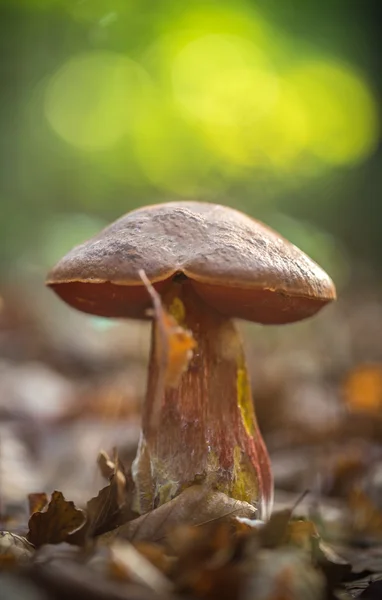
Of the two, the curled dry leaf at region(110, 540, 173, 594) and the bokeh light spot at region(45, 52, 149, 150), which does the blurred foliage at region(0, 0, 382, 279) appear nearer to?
the bokeh light spot at region(45, 52, 149, 150)

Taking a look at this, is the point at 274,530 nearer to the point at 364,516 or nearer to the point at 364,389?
the point at 364,516

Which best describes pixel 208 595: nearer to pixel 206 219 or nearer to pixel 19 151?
pixel 206 219

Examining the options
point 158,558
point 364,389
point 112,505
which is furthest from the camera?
point 364,389

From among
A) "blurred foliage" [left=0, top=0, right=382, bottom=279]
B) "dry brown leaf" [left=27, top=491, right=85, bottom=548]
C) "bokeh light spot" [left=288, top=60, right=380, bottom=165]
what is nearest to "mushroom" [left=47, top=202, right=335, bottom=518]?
"dry brown leaf" [left=27, top=491, right=85, bottom=548]

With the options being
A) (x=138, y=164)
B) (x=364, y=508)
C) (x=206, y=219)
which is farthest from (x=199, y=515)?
(x=138, y=164)

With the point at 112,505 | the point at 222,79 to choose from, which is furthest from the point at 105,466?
the point at 222,79
